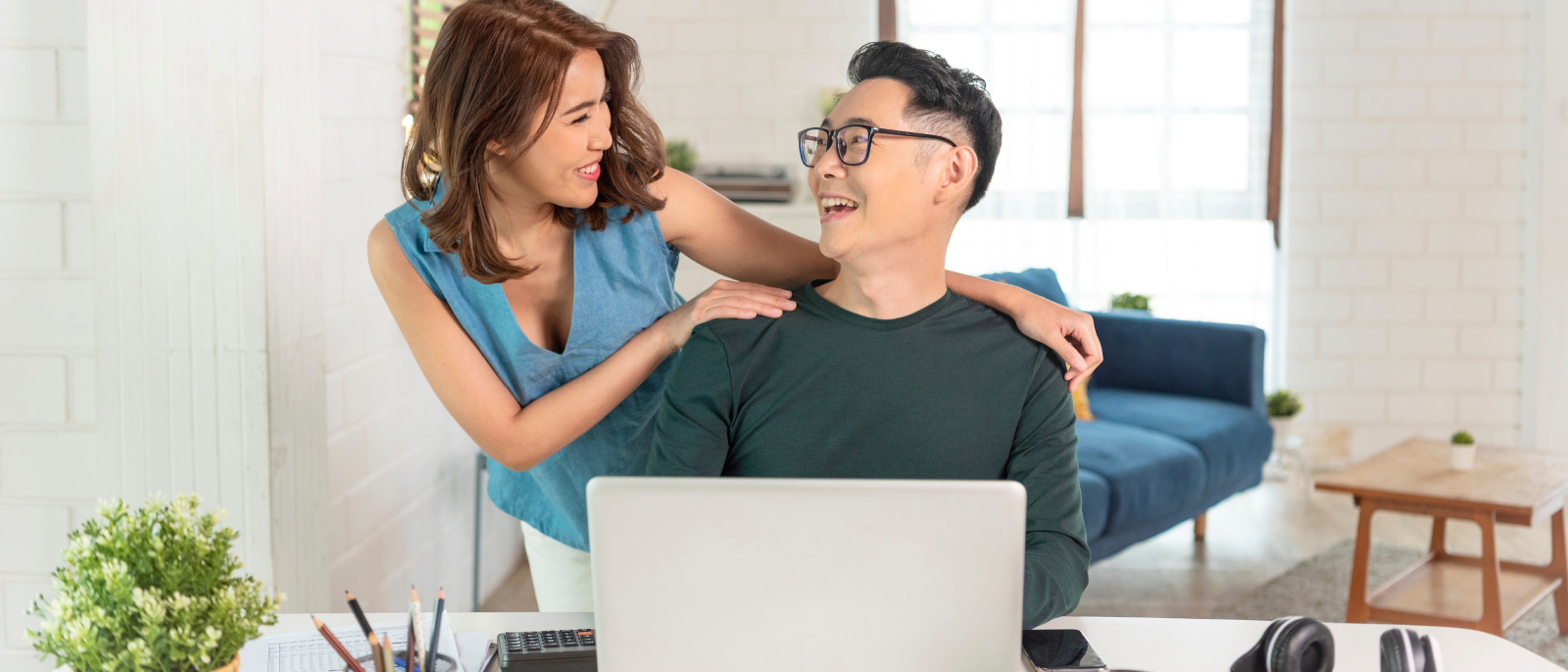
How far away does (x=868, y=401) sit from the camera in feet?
4.74

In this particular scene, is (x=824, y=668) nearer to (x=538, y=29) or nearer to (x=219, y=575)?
(x=219, y=575)

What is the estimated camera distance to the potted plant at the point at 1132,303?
14.0 feet

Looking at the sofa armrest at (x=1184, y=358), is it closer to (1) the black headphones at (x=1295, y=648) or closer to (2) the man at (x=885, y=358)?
(2) the man at (x=885, y=358)

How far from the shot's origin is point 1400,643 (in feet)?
3.34

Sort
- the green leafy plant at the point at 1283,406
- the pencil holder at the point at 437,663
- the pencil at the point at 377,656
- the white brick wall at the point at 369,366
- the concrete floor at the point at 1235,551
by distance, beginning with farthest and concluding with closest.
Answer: the green leafy plant at the point at 1283,406
the concrete floor at the point at 1235,551
the white brick wall at the point at 369,366
the pencil holder at the point at 437,663
the pencil at the point at 377,656

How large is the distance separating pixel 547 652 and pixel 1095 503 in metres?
1.87

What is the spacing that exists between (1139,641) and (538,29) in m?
0.95

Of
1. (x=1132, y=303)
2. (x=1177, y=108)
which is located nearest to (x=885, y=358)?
(x=1132, y=303)

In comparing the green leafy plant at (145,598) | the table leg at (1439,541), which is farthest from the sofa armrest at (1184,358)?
the green leafy plant at (145,598)

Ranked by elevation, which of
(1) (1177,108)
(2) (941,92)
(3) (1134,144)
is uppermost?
(1) (1177,108)

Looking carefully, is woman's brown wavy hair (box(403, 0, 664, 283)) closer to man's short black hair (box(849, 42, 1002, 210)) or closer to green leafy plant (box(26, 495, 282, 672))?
man's short black hair (box(849, 42, 1002, 210))

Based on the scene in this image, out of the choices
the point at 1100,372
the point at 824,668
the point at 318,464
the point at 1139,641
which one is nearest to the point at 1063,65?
the point at 1100,372

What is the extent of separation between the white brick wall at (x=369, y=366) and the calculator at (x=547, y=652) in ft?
3.82

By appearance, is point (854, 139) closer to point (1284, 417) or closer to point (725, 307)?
point (725, 307)
